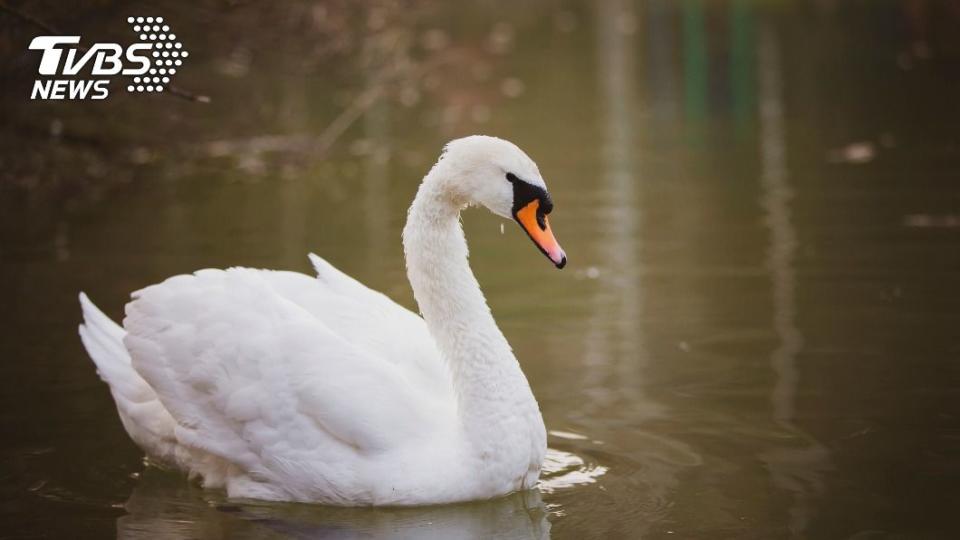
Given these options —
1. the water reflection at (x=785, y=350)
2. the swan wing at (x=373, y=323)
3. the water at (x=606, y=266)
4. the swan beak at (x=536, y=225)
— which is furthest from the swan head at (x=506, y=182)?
the water reflection at (x=785, y=350)

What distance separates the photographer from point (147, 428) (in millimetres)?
7602

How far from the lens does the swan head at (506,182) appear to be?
22.5 feet

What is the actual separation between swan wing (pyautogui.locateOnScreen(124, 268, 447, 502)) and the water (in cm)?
27

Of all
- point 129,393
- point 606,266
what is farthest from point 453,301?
point 606,266

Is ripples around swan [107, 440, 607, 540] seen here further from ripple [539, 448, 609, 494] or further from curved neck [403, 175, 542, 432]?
curved neck [403, 175, 542, 432]

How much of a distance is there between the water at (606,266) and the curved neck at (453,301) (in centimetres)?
56

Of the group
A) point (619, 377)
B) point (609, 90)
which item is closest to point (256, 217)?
point (619, 377)

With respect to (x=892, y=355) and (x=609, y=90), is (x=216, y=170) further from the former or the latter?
(x=892, y=355)

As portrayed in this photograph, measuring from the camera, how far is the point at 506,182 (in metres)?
6.89

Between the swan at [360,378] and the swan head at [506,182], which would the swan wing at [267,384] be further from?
the swan head at [506,182]

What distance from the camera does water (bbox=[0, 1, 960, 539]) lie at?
23.0 feet

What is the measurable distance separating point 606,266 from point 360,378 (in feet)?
18.5

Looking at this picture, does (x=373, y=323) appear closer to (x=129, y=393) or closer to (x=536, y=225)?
(x=536, y=225)

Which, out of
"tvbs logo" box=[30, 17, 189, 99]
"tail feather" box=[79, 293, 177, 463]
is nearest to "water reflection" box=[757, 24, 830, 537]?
"tail feather" box=[79, 293, 177, 463]
